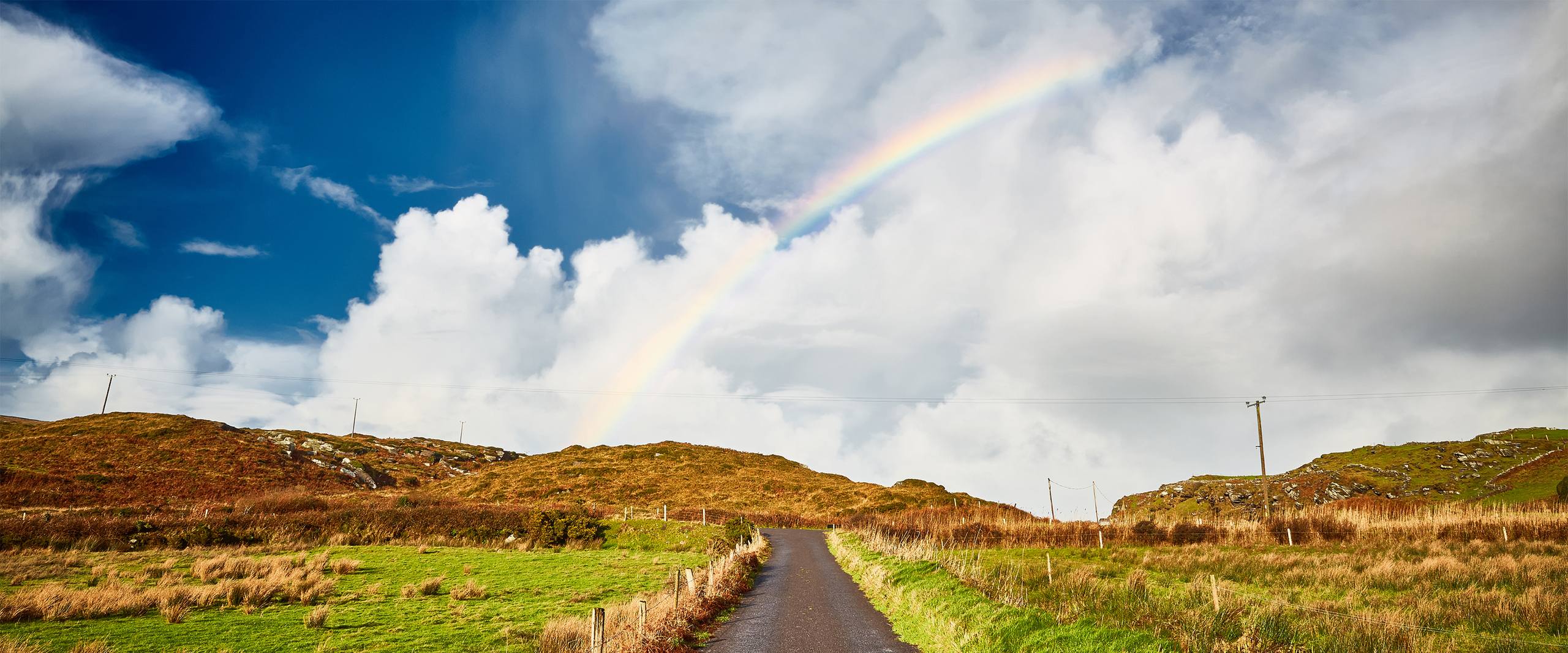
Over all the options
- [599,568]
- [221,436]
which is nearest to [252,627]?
[599,568]

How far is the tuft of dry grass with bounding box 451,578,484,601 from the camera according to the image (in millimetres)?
28344

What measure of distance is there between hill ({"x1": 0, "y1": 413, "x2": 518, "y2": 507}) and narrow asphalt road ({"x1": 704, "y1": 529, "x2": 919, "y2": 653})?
71182mm

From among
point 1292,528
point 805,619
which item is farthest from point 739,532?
point 1292,528

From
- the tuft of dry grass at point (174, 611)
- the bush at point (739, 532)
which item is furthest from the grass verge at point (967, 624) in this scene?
the tuft of dry grass at point (174, 611)

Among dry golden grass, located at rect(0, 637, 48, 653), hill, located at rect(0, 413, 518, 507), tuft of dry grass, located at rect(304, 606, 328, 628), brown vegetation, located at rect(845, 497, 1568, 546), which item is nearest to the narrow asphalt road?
tuft of dry grass, located at rect(304, 606, 328, 628)

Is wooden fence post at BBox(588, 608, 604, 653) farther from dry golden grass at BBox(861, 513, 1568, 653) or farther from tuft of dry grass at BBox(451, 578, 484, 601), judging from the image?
tuft of dry grass at BBox(451, 578, 484, 601)

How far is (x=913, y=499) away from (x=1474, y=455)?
4770 inches

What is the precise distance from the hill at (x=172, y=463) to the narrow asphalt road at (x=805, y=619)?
234 ft

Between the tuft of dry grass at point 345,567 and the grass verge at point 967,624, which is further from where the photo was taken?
the tuft of dry grass at point 345,567

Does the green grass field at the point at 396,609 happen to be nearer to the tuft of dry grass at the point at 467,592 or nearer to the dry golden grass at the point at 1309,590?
the tuft of dry grass at the point at 467,592

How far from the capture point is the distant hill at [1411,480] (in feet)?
328

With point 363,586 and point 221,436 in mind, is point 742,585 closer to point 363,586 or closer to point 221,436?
point 363,586

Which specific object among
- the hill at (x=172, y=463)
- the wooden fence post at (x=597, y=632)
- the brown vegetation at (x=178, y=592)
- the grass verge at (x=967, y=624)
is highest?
the hill at (x=172, y=463)

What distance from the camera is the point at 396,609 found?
25891mm
